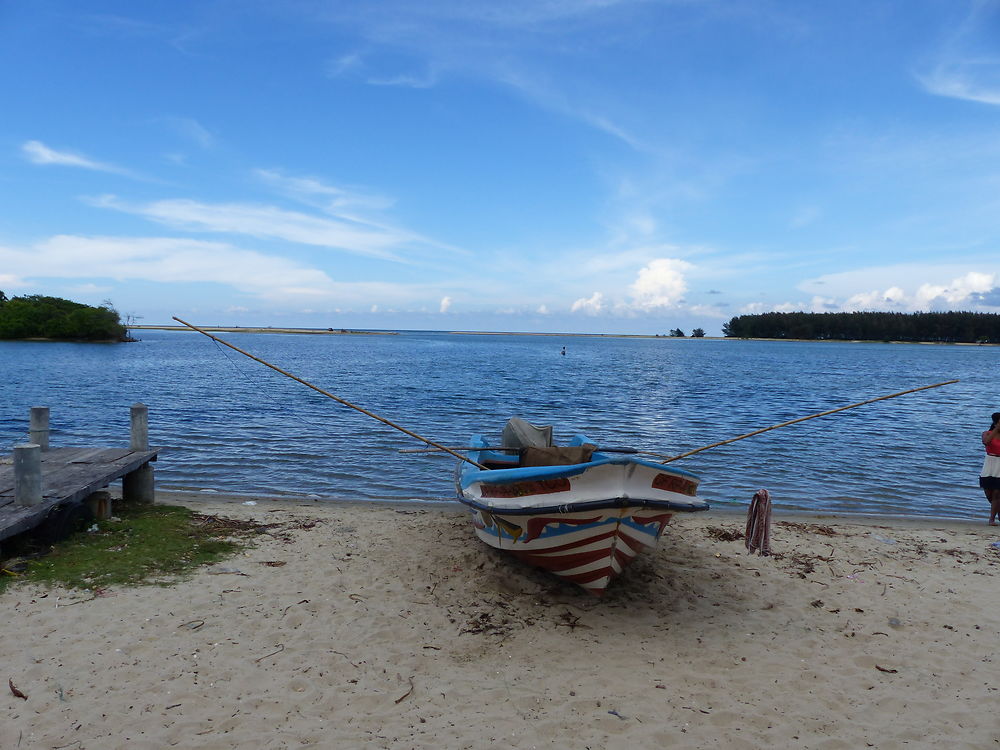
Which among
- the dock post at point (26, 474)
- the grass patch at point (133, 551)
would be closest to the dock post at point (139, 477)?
the grass patch at point (133, 551)

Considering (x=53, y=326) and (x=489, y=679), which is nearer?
(x=489, y=679)

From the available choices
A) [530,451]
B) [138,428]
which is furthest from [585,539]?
[138,428]

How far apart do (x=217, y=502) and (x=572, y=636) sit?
7821 millimetres

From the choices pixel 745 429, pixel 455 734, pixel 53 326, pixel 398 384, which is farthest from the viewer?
pixel 53 326

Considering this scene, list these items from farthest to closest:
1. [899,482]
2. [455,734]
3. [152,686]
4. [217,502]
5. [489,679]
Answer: [899,482], [217,502], [489,679], [152,686], [455,734]

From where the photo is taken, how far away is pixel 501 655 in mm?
6023

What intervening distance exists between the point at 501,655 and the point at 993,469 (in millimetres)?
10352

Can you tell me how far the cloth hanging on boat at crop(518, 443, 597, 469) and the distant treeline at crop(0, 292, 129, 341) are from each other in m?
120

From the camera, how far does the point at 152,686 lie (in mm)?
5086

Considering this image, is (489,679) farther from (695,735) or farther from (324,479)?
(324,479)

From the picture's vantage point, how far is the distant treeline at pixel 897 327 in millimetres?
169125

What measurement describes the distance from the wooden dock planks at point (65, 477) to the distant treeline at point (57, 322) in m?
115

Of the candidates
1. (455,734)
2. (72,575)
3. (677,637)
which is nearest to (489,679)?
(455,734)

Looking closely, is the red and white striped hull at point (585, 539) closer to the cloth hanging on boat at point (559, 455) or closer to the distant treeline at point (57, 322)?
the cloth hanging on boat at point (559, 455)
